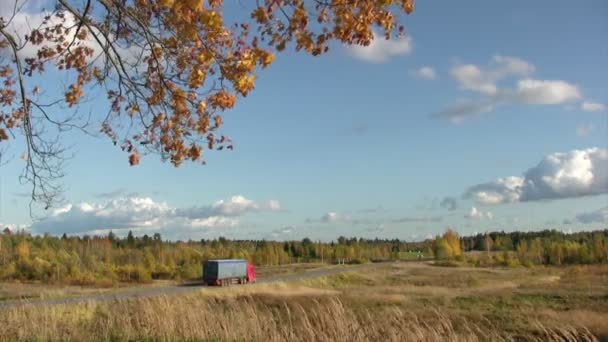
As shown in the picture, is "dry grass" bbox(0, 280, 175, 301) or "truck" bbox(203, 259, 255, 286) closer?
"dry grass" bbox(0, 280, 175, 301)

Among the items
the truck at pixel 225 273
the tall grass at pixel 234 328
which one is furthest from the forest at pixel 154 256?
the tall grass at pixel 234 328

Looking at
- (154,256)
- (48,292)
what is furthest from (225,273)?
(154,256)

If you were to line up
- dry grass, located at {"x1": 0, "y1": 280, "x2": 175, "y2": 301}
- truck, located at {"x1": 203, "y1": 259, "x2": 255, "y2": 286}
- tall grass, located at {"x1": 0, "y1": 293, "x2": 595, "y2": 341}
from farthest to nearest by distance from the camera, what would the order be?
1. truck, located at {"x1": 203, "y1": 259, "x2": 255, "y2": 286}
2. dry grass, located at {"x1": 0, "y1": 280, "x2": 175, "y2": 301}
3. tall grass, located at {"x1": 0, "y1": 293, "x2": 595, "y2": 341}

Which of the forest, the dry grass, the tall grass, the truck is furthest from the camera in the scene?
the forest

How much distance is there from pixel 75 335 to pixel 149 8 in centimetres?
577

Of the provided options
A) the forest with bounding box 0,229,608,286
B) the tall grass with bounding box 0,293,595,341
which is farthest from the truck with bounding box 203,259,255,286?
the tall grass with bounding box 0,293,595,341

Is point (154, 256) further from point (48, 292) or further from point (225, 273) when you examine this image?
point (48, 292)

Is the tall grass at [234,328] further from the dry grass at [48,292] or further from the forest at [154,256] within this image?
the forest at [154,256]

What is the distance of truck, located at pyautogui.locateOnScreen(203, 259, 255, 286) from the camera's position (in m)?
56.0

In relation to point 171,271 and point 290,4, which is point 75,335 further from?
point 171,271

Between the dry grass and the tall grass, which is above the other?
the tall grass

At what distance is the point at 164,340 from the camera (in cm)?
1044

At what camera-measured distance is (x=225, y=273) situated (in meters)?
57.2

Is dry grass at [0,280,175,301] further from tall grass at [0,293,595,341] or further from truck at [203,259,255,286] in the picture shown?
tall grass at [0,293,595,341]
